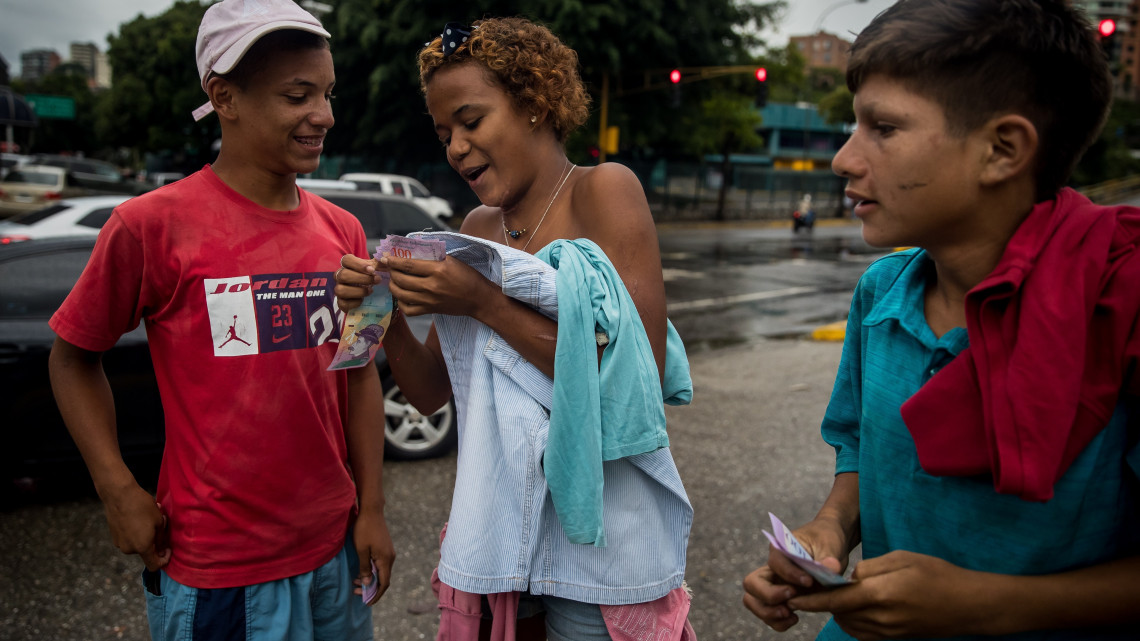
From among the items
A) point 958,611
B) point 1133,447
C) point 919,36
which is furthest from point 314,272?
point 1133,447

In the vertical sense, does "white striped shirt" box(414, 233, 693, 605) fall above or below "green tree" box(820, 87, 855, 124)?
below

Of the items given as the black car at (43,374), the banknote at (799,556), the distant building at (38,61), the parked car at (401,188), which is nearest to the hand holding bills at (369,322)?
the banknote at (799,556)

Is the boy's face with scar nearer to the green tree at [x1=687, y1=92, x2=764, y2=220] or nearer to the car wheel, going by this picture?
the car wheel

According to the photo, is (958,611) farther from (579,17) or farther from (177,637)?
(579,17)

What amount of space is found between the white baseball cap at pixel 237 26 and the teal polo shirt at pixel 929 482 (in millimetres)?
1457

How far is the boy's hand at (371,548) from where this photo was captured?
197cm

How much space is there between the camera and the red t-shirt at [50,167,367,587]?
173 cm

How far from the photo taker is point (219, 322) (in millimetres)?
1756

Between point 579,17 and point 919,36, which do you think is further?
point 579,17

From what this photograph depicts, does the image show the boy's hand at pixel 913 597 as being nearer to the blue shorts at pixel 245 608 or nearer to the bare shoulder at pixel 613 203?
the bare shoulder at pixel 613 203

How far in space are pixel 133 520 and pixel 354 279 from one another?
782 mm

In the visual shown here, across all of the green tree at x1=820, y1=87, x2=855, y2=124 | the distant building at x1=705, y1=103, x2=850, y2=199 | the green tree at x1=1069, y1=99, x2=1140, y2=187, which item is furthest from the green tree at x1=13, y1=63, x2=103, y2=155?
the green tree at x1=1069, y1=99, x2=1140, y2=187

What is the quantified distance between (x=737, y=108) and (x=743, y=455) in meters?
30.9

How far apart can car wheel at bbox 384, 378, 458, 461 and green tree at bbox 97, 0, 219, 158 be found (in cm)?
3515
